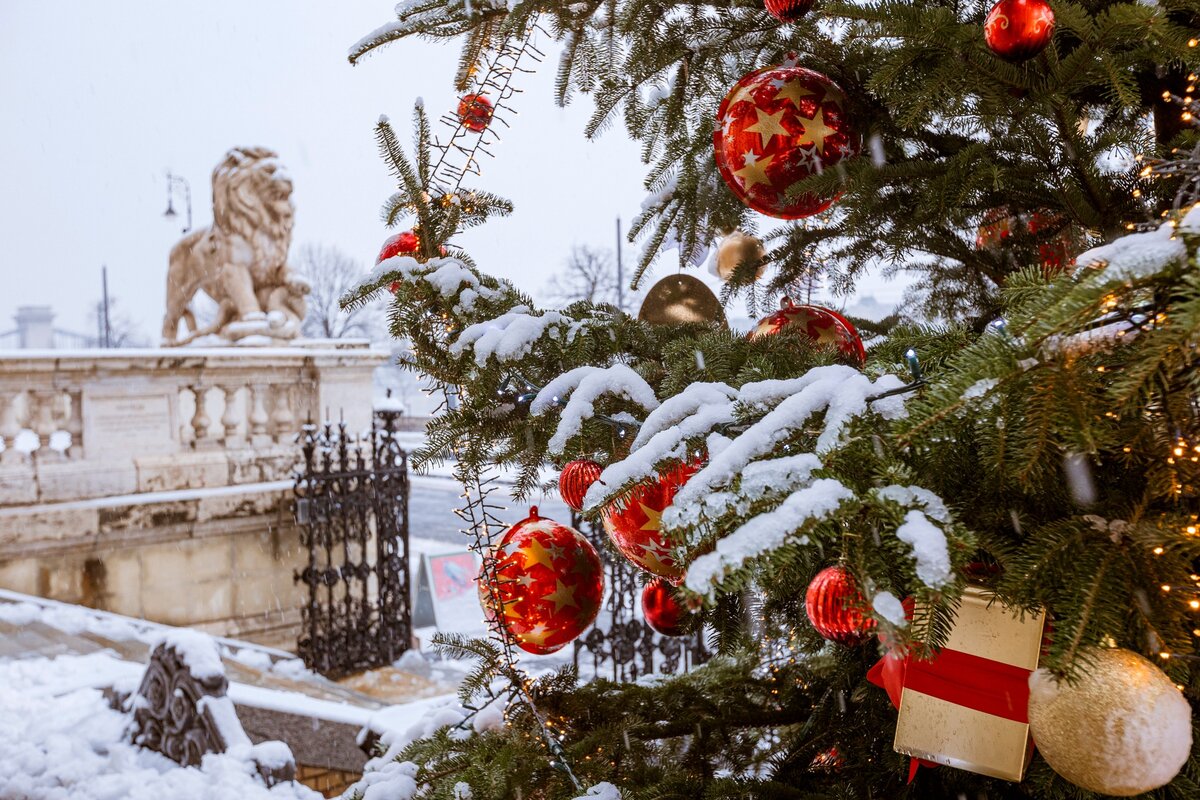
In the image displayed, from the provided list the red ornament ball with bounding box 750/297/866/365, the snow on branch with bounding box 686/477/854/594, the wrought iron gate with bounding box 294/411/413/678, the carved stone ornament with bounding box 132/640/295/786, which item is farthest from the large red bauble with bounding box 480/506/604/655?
the wrought iron gate with bounding box 294/411/413/678

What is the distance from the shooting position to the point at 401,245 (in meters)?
1.85

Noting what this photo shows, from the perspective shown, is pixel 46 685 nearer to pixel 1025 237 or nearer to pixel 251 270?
pixel 251 270

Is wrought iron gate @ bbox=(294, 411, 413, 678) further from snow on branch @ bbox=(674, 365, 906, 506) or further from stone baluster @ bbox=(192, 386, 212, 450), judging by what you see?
snow on branch @ bbox=(674, 365, 906, 506)

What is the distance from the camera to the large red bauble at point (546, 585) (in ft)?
5.79

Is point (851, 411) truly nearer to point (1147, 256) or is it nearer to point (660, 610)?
point (1147, 256)

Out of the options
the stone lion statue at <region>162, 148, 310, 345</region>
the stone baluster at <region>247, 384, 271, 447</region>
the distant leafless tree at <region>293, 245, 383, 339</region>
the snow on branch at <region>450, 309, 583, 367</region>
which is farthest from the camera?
the distant leafless tree at <region>293, 245, 383, 339</region>

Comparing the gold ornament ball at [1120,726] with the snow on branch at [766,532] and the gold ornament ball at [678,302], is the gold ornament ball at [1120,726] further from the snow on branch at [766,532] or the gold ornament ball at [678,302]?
the gold ornament ball at [678,302]

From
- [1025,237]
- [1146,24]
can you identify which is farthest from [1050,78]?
[1025,237]

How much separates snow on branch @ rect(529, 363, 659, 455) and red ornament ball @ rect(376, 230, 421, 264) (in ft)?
2.07

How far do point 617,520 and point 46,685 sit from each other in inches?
190

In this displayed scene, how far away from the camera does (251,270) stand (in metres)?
8.15

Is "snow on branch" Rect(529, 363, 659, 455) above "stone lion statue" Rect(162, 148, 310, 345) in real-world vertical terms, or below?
below

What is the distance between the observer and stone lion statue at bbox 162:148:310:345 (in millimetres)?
7934

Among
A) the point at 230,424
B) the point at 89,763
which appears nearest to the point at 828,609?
the point at 89,763
